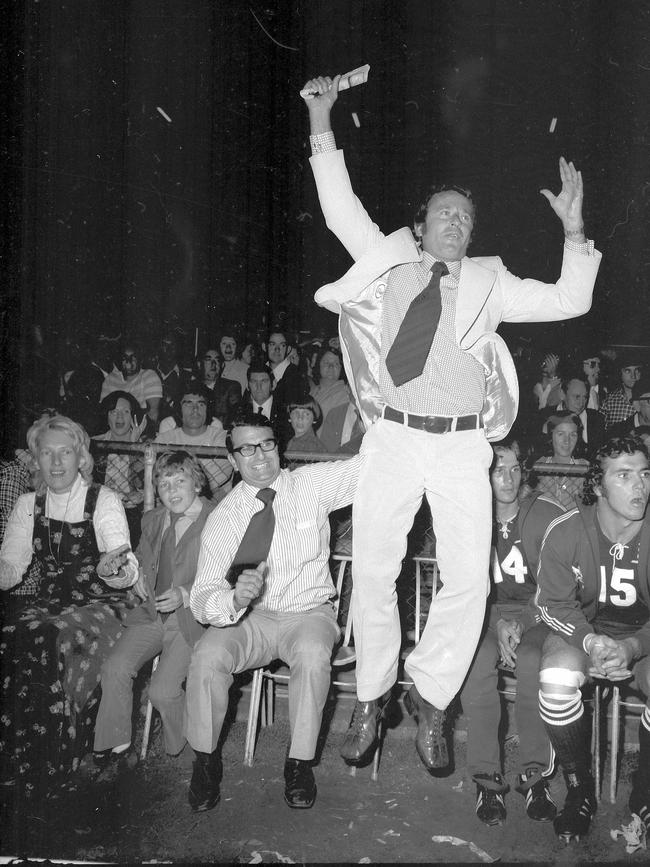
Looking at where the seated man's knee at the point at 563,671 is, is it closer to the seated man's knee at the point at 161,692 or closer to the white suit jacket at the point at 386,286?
the white suit jacket at the point at 386,286

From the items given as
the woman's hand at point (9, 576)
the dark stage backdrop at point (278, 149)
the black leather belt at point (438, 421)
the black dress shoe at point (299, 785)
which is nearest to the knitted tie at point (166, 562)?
the woman's hand at point (9, 576)

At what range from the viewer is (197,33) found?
7.47 m

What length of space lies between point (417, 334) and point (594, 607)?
1.39 metres

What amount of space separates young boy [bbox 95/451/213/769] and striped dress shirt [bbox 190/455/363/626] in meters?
0.35

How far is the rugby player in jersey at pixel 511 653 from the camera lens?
324cm

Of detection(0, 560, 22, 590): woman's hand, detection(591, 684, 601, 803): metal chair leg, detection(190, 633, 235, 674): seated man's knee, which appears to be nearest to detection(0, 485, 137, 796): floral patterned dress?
detection(0, 560, 22, 590): woman's hand

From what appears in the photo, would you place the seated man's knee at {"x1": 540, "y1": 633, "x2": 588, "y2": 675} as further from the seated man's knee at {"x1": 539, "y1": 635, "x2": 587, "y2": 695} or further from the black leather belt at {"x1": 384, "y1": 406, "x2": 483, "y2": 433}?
the black leather belt at {"x1": 384, "y1": 406, "x2": 483, "y2": 433}

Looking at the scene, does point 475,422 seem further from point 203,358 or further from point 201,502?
point 203,358

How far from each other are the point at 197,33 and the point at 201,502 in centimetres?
553

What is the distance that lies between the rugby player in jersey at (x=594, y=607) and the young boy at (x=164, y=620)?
164 centimetres

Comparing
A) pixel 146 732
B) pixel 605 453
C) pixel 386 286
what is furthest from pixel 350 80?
pixel 146 732

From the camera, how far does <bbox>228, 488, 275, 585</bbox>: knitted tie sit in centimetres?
344

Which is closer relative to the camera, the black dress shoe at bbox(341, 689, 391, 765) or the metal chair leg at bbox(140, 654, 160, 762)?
the black dress shoe at bbox(341, 689, 391, 765)

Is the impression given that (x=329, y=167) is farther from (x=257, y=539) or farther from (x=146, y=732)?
(x=146, y=732)
